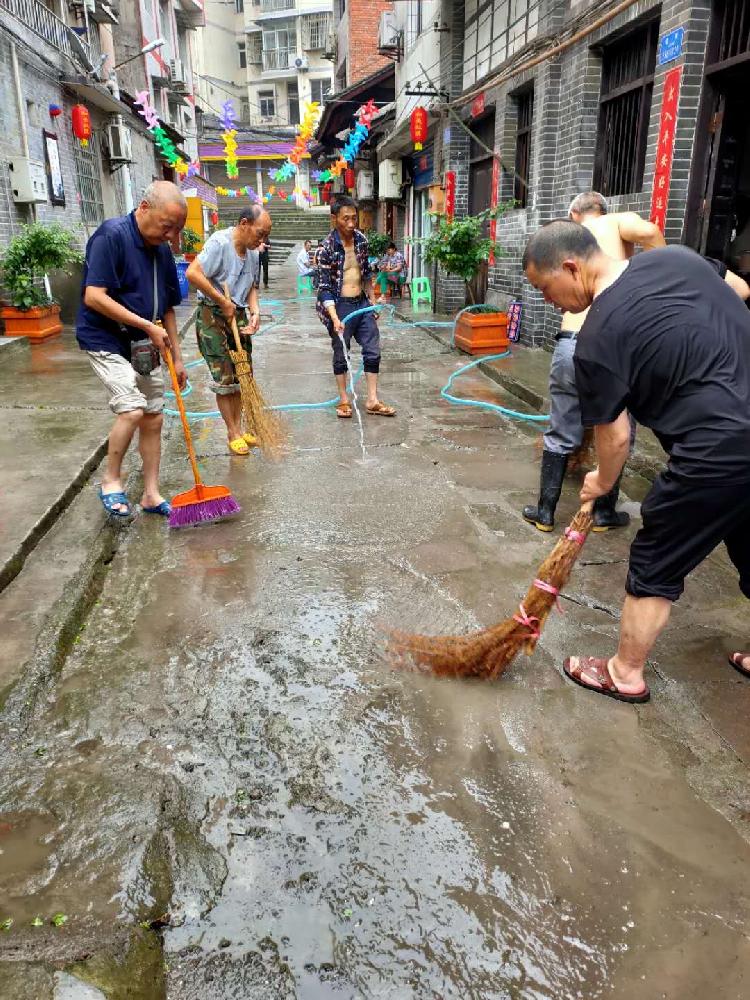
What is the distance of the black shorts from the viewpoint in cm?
231

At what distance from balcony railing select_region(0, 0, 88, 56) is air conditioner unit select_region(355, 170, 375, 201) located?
10.7m

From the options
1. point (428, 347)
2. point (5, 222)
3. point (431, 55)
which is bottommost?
point (428, 347)

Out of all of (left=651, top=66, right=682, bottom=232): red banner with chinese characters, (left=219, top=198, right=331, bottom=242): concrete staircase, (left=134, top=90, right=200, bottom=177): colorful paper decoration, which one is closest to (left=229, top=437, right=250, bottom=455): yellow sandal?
(left=651, top=66, right=682, bottom=232): red banner with chinese characters

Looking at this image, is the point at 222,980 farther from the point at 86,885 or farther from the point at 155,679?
the point at 155,679

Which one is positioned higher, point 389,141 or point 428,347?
point 389,141

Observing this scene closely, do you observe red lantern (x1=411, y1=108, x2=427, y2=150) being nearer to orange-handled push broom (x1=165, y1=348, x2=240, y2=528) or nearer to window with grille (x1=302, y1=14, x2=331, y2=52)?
orange-handled push broom (x1=165, y1=348, x2=240, y2=528)

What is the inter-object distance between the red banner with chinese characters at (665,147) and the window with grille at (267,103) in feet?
143

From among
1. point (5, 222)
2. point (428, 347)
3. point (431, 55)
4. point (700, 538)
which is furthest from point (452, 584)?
point (431, 55)

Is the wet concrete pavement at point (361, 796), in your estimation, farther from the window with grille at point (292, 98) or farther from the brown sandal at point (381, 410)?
the window with grille at point (292, 98)

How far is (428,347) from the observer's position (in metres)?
10.9

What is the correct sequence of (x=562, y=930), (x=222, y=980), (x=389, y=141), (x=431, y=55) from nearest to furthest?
(x=222, y=980) < (x=562, y=930) < (x=431, y=55) < (x=389, y=141)

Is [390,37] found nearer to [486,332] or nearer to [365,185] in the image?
[365,185]

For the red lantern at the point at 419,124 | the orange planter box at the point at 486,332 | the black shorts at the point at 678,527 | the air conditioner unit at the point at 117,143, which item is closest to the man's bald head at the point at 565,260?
the black shorts at the point at 678,527

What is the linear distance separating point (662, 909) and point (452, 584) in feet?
6.20
